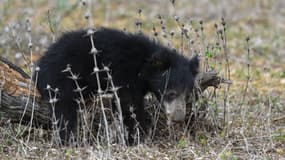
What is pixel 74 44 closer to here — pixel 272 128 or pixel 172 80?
pixel 172 80

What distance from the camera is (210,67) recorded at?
26.1 feet

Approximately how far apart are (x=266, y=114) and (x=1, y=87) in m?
3.34

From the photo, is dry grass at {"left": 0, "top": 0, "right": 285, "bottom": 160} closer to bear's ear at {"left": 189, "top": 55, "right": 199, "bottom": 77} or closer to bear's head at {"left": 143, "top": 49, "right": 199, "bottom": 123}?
bear's ear at {"left": 189, "top": 55, "right": 199, "bottom": 77}

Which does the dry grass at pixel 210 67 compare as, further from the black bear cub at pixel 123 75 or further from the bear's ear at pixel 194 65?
the black bear cub at pixel 123 75

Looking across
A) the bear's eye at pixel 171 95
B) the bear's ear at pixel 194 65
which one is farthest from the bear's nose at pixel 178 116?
the bear's ear at pixel 194 65

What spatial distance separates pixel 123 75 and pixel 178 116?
75 centimetres

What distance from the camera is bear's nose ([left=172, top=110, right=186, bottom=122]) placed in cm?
680

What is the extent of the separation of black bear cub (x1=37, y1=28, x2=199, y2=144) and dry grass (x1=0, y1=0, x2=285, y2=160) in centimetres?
34

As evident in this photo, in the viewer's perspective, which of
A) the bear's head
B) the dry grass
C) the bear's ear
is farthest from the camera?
the bear's ear

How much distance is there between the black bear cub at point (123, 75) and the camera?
691cm

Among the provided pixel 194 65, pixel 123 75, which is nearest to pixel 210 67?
pixel 194 65

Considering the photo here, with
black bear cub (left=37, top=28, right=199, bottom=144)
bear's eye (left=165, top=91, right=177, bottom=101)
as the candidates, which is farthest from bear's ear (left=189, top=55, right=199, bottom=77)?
bear's eye (left=165, top=91, right=177, bottom=101)

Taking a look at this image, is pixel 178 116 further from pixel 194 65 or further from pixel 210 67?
pixel 210 67

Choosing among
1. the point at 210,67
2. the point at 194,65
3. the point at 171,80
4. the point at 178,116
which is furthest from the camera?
the point at 210,67
